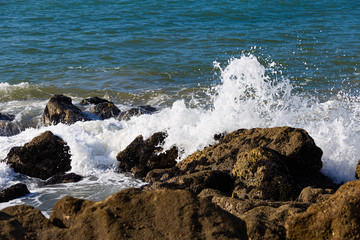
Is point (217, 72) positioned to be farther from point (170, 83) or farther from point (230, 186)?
point (230, 186)

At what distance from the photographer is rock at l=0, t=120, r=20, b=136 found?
420 inches

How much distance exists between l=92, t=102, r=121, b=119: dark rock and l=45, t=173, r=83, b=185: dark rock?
12.3 ft

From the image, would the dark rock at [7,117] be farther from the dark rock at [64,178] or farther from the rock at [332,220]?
the rock at [332,220]

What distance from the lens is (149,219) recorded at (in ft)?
11.2

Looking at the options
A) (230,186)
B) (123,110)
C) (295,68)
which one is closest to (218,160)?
(230,186)

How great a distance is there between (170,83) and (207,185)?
28.4ft

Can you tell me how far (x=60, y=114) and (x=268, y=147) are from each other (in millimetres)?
5602

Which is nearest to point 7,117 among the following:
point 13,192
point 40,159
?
point 40,159

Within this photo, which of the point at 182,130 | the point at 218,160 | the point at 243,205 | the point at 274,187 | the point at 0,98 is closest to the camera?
the point at 243,205

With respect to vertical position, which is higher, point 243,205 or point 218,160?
point 243,205

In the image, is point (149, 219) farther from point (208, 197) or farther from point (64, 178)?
point (64, 178)

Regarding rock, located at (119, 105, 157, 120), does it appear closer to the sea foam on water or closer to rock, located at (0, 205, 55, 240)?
the sea foam on water

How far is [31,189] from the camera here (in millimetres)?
7527

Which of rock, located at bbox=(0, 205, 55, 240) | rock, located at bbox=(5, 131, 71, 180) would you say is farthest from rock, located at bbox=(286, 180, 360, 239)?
rock, located at bbox=(5, 131, 71, 180)
